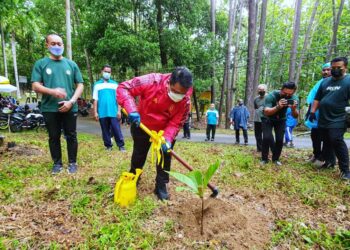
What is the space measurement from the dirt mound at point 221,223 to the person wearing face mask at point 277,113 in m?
2.14

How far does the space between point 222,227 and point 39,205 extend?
77.7 inches

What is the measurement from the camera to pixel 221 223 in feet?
7.97

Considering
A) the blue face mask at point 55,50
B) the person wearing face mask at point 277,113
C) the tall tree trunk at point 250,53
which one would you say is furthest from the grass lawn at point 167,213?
the tall tree trunk at point 250,53

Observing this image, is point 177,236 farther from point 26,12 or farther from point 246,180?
point 26,12

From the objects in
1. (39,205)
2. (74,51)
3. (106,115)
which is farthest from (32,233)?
(74,51)

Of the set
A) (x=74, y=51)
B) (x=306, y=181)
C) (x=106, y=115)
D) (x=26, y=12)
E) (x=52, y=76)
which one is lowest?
(x=306, y=181)

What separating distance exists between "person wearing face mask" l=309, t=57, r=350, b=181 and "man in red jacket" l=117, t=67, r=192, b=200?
98.8 inches

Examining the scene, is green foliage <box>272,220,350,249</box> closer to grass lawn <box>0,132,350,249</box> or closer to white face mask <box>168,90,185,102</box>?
grass lawn <box>0,132,350,249</box>

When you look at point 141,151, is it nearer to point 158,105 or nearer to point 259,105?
point 158,105

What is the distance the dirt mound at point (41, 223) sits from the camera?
2.14 meters

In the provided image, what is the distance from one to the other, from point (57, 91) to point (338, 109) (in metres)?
4.17

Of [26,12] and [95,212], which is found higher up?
[26,12]

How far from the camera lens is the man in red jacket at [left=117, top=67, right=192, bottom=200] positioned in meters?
2.51

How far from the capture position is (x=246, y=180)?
12.7 feet
